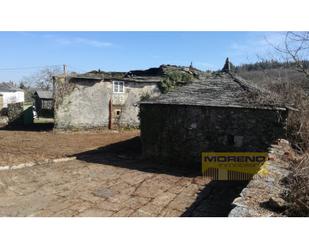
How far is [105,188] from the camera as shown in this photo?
1042cm

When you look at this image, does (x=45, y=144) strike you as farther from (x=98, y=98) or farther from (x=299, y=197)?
(x=299, y=197)

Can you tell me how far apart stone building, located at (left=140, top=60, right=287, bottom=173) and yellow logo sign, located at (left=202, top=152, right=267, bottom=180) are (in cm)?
17

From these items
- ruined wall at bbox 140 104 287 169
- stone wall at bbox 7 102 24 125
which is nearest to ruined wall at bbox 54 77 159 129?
stone wall at bbox 7 102 24 125

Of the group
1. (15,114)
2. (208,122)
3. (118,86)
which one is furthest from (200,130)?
(15,114)

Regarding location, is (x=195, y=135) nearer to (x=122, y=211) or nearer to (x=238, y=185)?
(x=238, y=185)

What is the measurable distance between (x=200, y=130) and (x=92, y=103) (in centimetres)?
1398

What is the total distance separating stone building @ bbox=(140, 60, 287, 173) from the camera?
12.0 metres

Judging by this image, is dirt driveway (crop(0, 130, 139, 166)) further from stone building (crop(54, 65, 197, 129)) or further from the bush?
the bush

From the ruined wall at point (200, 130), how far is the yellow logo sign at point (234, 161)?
183 millimetres

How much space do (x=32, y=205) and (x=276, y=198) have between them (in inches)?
249

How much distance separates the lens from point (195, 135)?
13023 mm

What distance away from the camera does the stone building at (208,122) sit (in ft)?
39.5

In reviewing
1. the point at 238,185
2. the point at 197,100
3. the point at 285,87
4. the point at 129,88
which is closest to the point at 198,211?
the point at 238,185

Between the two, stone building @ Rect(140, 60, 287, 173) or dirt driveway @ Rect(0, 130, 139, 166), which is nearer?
stone building @ Rect(140, 60, 287, 173)
